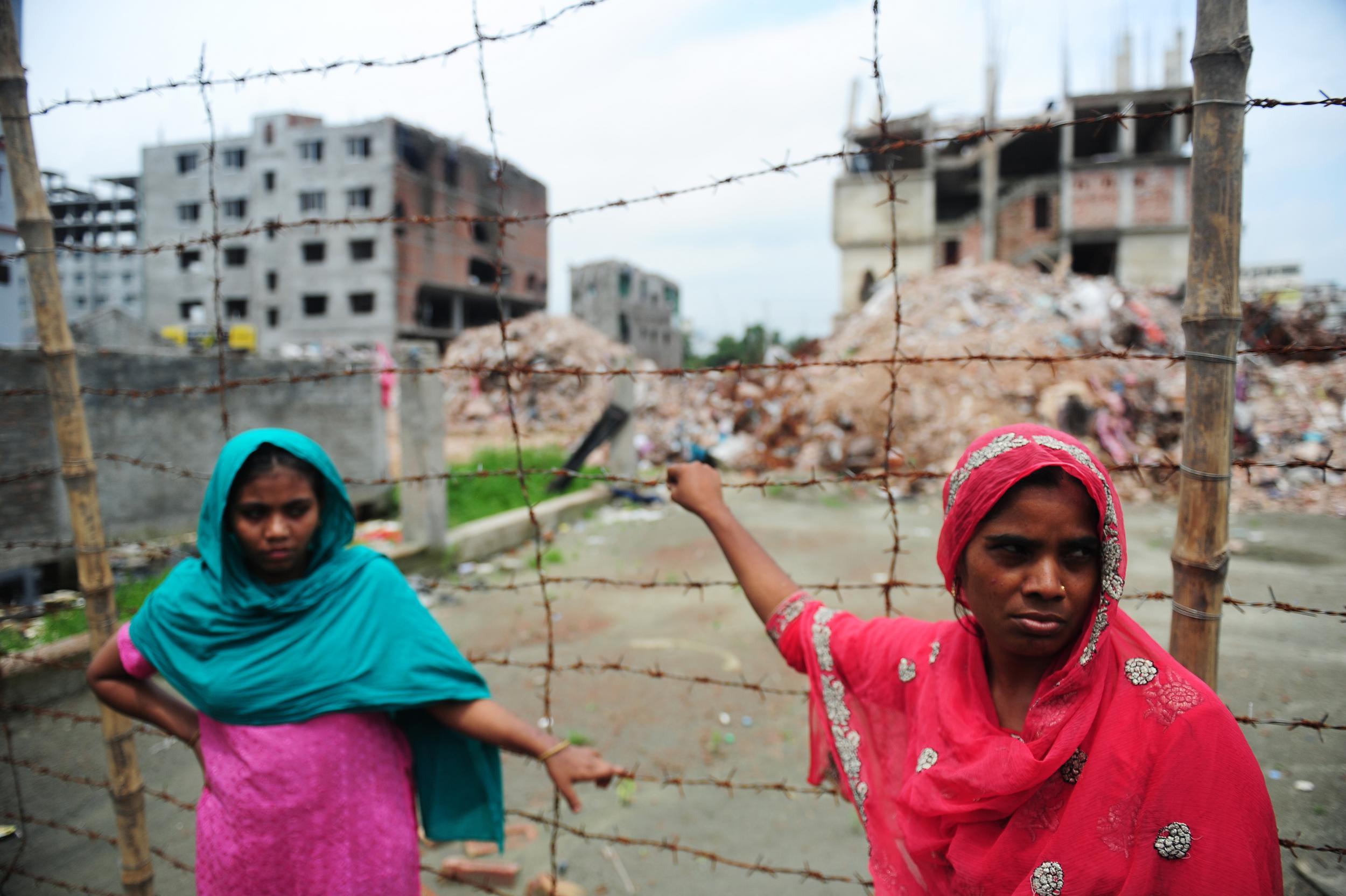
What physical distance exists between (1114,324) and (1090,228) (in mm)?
12714

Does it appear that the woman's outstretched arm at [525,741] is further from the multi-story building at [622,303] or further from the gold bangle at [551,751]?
the multi-story building at [622,303]

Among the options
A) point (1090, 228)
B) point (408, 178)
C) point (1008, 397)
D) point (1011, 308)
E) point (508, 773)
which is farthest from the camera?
point (408, 178)

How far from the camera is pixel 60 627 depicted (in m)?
4.63

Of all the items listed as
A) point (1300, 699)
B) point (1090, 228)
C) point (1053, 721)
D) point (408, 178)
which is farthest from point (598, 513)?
point (408, 178)

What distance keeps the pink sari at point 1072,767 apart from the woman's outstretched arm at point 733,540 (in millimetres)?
327

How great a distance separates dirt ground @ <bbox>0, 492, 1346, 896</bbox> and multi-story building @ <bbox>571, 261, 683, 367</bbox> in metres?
27.7

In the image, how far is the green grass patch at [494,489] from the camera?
8.26m

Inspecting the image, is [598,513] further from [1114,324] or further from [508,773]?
[1114,324]

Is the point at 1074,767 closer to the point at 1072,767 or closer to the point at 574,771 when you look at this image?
the point at 1072,767

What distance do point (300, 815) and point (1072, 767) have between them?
1428 mm

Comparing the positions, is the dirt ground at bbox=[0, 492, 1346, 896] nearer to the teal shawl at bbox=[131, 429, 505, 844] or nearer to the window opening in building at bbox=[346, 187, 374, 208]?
the teal shawl at bbox=[131, 429, 505, 844]

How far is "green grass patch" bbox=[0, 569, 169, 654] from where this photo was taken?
443cm

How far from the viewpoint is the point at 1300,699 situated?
11.6 feet

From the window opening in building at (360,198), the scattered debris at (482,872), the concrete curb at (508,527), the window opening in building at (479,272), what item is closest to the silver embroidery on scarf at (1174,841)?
the scattered debris at (482,872)
